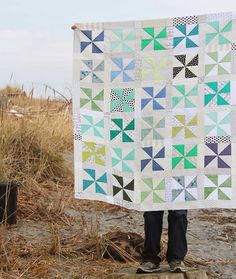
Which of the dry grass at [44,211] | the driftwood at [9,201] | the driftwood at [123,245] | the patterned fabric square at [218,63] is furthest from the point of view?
the driftwood at [9,201]

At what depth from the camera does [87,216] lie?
582 cm

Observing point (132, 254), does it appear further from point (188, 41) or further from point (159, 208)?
point (188, 41)

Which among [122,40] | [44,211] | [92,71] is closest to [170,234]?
[92,71]

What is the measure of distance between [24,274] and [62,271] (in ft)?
0.93

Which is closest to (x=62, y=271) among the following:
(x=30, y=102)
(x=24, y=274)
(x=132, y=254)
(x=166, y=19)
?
(x=24, y=274)

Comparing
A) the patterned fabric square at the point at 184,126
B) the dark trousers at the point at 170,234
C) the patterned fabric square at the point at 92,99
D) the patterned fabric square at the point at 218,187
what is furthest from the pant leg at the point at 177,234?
the patterned fabric square at the point at 92,99

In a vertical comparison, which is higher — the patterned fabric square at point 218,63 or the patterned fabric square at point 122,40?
the patterned fabric square at point 122,40

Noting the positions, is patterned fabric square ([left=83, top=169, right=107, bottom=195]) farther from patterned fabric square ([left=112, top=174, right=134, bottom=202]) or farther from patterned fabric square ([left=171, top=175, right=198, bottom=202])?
patterned fabric square ([left=171, top=175, right=198, bottom=202])

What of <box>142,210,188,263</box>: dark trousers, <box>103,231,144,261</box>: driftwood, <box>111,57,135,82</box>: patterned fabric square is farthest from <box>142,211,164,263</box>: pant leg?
<box>111,57,135,82</box>: patterned fabric square

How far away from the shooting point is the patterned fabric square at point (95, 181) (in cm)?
383

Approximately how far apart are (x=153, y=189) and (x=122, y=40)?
1.06 meters

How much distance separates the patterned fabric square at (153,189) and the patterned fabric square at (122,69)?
0.72m

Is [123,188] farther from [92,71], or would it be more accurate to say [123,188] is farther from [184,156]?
[92,71]

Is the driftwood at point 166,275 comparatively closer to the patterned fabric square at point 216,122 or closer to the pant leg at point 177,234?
the pant leg at point 177,234
